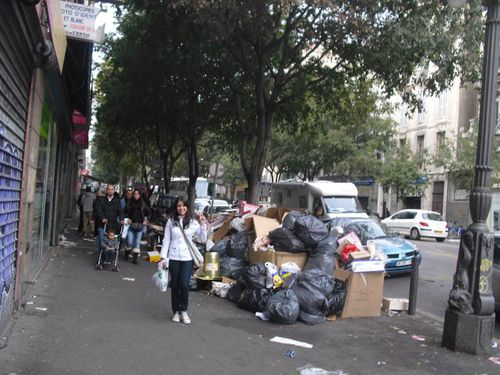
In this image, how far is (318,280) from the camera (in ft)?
26.2

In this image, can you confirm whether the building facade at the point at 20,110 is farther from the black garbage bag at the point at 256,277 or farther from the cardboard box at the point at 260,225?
the cardboard box at the point at 260,225

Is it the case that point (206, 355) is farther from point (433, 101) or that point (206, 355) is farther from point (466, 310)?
point (433, 101)

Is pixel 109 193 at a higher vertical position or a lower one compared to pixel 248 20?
lower

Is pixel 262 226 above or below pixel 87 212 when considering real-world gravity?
above

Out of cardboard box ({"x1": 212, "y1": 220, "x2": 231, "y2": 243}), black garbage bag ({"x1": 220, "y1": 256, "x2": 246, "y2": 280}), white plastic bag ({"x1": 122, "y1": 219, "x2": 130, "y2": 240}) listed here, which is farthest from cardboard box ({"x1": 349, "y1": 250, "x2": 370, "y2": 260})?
white plastic bag ({"x1": 122, "y1": 219, "x2": 130, "y2": 240})

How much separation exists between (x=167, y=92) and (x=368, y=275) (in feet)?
49.6

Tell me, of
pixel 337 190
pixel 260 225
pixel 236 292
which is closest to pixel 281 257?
pixel 236 292

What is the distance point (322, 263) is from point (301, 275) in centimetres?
52

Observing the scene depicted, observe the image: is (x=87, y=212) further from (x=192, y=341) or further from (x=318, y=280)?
(x=192, y=341)

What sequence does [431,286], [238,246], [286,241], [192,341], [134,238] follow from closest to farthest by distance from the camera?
[192,341] → [286,241] → [238,246] → [431,286] → [134,238]

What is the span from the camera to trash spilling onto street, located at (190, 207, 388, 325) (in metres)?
7.71

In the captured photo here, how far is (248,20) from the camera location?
11.9 metres

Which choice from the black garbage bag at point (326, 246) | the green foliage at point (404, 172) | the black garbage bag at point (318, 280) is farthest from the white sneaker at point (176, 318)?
the green foliage at point (404, 172)

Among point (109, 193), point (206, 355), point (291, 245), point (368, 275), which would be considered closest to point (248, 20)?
point (109, 193)
